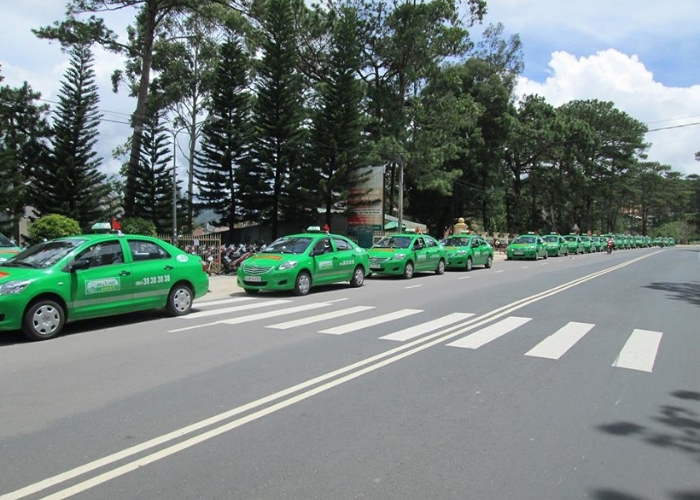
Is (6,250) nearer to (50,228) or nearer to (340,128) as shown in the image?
(50,228)

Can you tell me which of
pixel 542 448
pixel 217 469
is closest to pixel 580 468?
pixel 542 448

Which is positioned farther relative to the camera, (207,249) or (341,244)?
(207,249)

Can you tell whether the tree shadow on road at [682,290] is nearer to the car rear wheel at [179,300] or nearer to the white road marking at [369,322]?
the white road marking at [369,322]

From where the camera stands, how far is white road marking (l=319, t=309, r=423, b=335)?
347 inches

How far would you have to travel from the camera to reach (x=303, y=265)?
13914 mm

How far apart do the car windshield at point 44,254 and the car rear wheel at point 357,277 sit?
27.4 ft

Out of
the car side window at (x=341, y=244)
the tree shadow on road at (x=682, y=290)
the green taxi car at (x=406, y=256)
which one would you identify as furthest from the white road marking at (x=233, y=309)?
the tree shadow on road at (x=682, y=290)

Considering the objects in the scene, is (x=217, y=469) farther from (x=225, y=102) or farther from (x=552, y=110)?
(x=552, y=110)

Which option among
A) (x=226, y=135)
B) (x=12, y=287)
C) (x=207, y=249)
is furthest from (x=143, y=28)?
(x=12, y=287)

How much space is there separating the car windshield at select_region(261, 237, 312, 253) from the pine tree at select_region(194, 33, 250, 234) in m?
18.8

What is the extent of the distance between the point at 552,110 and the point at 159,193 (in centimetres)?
4611

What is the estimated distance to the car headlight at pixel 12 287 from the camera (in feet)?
25.4

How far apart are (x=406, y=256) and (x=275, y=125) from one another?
1621 centimetres

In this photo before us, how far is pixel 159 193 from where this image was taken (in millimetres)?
32375
